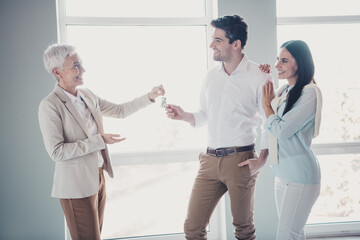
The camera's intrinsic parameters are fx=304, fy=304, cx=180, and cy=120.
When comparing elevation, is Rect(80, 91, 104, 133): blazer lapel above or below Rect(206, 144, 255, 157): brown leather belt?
above

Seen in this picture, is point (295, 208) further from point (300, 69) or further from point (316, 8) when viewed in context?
point (316, 8)

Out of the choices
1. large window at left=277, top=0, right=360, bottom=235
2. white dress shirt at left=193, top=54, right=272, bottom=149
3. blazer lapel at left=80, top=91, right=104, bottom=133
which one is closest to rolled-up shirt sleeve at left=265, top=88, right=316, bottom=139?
white dress shirt at left=193, top=54, right=272, bottom=149

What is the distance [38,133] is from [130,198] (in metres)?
0.99

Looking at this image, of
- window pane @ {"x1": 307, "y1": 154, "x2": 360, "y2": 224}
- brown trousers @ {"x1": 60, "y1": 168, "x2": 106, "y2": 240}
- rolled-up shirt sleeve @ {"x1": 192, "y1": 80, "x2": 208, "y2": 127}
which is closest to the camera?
brown trousers @ {"x1": 60, "y1": 168, "x2": 106, "y2": 240}

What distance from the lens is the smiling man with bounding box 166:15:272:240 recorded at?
6.31ft

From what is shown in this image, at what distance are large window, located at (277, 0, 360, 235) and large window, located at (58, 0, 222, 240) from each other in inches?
36.5

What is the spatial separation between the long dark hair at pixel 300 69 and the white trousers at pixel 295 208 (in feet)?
1.44

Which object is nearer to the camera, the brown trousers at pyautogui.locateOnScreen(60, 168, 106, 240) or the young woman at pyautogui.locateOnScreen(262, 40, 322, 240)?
the young woman at pyautogui.locateOnScreen(262, 40, 322, 240)

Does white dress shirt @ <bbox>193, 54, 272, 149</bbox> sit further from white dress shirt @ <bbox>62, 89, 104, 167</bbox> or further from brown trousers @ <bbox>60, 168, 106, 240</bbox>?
brown trousers @ <bbox>60, 168, 106, 240</bbox>

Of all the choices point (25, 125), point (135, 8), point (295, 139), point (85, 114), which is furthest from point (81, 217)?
point (135, 8)

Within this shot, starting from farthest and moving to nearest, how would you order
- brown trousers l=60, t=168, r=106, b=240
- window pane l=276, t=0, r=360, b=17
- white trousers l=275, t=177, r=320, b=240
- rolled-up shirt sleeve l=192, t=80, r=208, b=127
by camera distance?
window pane l=276, t=0, r=360, b=17 → rolled-up shirt sleeve l=192, t=80, r=208, b=127 → brown trousers l=60, t=168, r=106, b=240 → white trousers l=275, t=177, r=320, b=240

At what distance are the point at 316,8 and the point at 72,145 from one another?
2.59 meters

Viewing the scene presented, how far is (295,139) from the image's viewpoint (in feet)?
5.62

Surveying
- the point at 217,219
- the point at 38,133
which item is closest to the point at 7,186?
the point at 38,133
